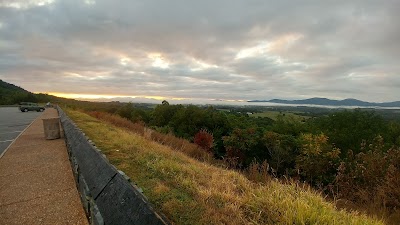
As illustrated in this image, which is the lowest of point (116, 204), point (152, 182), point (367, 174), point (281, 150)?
point (281, 150)

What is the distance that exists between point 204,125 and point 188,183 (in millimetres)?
33225

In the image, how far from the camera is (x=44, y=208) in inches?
191

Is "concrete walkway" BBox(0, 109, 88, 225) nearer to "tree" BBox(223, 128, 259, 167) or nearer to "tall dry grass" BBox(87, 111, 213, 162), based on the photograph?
"tall dry grass" BBox(87, 111, 213, 162)

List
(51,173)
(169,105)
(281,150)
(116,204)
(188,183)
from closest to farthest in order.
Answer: (116,204) → (188,183) → (51,173) → (281,150) → (169,105)

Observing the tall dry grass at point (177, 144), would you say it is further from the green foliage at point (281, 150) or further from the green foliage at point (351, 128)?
the green foliage at point (351, 128)

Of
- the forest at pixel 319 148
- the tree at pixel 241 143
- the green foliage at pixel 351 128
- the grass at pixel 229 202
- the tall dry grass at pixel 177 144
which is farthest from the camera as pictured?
the green foliage at pixel 351 128

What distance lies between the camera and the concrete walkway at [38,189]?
179 inches

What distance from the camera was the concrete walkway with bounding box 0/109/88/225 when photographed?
4535 mm

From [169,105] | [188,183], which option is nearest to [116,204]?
[188,183]

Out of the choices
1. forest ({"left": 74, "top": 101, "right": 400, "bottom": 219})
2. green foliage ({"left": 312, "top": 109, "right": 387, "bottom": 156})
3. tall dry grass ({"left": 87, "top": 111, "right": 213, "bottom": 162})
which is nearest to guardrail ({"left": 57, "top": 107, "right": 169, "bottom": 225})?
forest ({"left": 74, "top": 101, "right": 400, "bottom": 219})

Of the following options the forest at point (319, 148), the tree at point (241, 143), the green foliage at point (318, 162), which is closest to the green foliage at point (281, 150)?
the forest at point (319, 148)

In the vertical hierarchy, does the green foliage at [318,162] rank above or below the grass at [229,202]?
below

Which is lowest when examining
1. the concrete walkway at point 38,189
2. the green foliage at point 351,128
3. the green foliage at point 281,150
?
the green foliage at point 281,150

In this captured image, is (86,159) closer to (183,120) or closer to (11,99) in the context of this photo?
(183,120)
